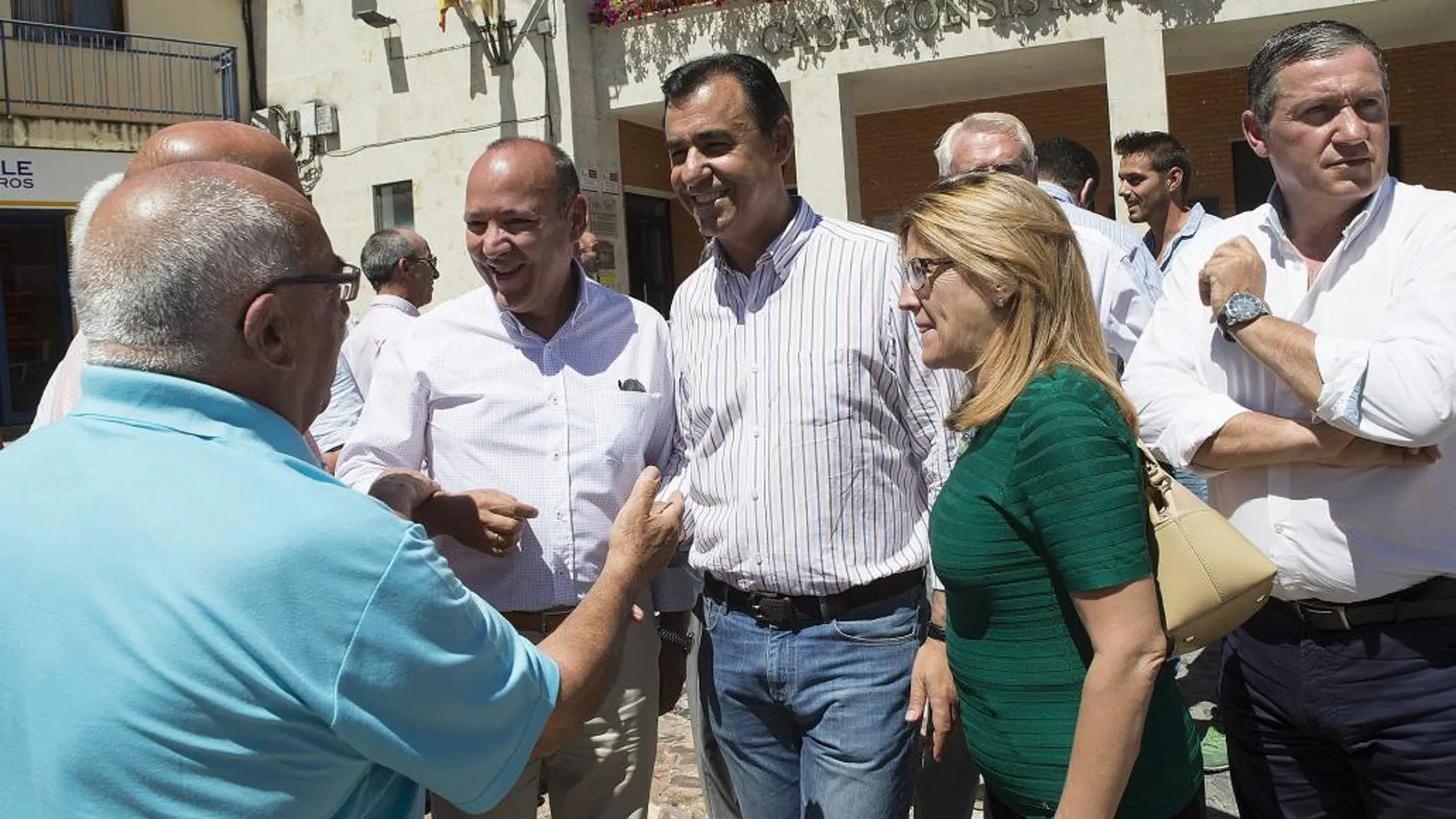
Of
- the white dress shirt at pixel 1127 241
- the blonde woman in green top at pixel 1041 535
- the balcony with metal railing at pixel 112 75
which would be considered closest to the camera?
the blonde woman in green top at pixel 1041 535

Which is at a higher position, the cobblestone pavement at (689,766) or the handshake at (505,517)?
the handshake at (505,517)

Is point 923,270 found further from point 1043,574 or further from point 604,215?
point 604,215

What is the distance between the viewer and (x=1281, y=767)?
2.47 metres

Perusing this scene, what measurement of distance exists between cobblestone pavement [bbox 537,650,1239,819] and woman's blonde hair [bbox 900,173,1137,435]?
8.32 feet

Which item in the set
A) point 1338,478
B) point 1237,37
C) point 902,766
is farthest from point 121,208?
point 1237,37

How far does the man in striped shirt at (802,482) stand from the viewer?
2.65m

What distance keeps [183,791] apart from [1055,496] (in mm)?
1309

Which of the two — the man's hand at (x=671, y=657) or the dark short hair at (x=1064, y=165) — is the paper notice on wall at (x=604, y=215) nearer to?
the dark short hair at (x=1064, y=165)

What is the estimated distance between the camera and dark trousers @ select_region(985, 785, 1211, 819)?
83.4 inches

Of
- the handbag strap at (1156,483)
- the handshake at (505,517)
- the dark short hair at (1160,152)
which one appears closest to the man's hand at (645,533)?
the handshake at (505,517)

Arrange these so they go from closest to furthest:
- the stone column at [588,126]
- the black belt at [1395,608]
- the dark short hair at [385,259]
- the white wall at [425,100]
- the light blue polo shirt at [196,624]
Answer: the light blue polo shirt at [196,624] → the black belt at [1395,608] → the dark short hair at [385,259] → the stone column at [588,126] → the white wall at [425,100]

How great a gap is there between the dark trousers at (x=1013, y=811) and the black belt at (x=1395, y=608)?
454 millimetres

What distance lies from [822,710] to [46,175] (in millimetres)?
17638

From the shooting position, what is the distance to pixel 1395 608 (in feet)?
7.54
